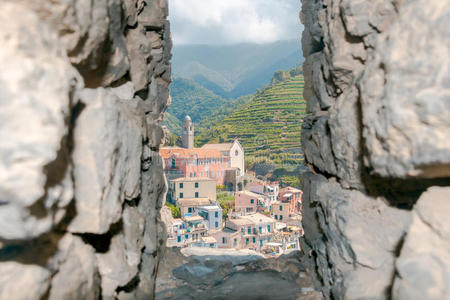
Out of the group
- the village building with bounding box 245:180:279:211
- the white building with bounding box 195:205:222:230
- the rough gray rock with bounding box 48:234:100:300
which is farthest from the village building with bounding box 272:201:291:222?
the rough gray rock with bounding box 48:234:100:300

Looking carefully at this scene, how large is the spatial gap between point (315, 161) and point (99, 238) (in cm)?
255

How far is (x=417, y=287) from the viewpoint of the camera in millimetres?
1584

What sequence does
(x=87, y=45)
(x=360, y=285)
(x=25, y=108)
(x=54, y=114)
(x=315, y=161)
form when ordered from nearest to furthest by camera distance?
(x=25, y=108)
(x=54, y=114)
(x=87, y=45)
(x=360, y=285)
(x=315, y=161)

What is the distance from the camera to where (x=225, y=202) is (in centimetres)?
2852

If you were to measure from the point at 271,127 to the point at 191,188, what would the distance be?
2037 centimetres

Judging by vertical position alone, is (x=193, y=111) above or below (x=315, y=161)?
above

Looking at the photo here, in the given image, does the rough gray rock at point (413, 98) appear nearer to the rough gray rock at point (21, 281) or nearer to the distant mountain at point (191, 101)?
the rough gray rock at point (21, 281)

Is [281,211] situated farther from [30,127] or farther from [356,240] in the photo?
[30,127]

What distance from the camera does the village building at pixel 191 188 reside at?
28.1m

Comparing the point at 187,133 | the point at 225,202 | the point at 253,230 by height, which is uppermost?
the point at 187,133

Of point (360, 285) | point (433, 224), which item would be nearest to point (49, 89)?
point (433, 224)

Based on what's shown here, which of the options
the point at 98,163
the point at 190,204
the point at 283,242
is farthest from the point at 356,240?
the point at 190,204

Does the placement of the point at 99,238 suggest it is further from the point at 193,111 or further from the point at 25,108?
the point at 193,111

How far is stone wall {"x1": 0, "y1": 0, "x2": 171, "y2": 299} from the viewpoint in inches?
54.8
